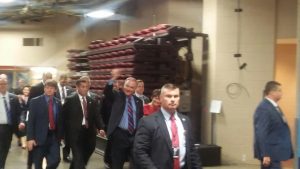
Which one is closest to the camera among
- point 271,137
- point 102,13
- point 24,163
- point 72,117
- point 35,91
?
point 271,137

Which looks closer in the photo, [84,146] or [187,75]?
[84,146]

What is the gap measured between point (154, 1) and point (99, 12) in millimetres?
2138

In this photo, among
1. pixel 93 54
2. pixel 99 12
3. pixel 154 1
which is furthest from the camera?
pixel 99 12

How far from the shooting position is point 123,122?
20.7 feet

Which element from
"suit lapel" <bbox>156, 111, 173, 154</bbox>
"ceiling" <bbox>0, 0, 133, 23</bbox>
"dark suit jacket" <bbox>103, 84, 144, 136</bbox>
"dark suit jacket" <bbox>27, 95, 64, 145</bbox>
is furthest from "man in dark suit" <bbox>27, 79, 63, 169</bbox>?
"ceiling" <bbox>0, 0, 133, 23</bbox>

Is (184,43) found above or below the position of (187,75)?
above

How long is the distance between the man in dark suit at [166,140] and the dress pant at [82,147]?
269 cm

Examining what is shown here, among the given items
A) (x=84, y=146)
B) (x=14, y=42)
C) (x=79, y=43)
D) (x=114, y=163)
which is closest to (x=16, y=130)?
(x=84, y=146)

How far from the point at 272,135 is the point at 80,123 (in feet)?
8.33

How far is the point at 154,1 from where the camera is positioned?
495 inches

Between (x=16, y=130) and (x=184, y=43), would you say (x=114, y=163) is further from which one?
(x=184, y=43)

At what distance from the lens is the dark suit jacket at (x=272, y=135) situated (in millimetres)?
5547

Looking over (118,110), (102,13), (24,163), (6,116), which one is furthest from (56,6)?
(118,110)

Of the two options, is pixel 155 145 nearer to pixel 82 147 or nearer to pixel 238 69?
pixel 82 147
